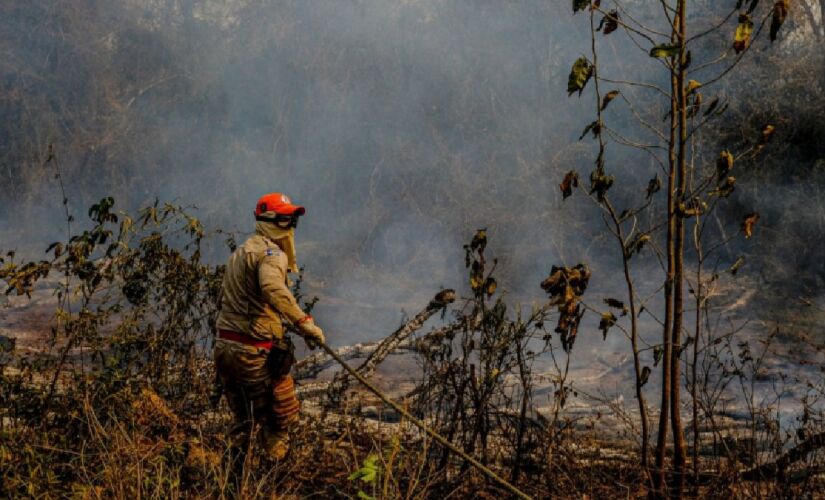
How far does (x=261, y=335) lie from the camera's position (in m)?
4.02

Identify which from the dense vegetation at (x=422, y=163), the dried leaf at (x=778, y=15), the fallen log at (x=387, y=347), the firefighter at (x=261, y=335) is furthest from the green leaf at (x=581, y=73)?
the dense vegetation at (x=422, y=163)

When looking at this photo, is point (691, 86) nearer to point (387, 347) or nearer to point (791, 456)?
point (791, 456)

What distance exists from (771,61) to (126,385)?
1159cm

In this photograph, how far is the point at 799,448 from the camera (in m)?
3.47

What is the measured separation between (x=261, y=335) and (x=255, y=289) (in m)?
0.27

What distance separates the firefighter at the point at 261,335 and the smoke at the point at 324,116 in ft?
27.2

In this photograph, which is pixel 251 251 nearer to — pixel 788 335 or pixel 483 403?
pixel 483 403

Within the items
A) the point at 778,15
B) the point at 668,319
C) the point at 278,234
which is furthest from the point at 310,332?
the point at 778,15

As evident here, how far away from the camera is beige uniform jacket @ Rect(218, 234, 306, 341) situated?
390 cm

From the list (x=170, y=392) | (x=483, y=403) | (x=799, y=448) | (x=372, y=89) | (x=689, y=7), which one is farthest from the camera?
(x=372, y=89)

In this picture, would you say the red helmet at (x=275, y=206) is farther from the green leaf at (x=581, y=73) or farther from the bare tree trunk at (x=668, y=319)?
the bare tree trunk at (x=668, y=319)

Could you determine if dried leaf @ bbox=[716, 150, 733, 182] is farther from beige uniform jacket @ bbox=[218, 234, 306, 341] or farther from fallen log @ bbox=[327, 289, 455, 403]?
beige uniform jacket @ bbox=[218, 234, 306, 341]

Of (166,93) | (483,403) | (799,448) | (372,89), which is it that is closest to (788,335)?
(799,448)

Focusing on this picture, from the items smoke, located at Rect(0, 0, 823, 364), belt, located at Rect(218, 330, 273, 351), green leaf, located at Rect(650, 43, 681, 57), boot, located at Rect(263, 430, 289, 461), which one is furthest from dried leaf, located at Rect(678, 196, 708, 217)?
smoke, located at Rect(0, 0, 823, 364)
